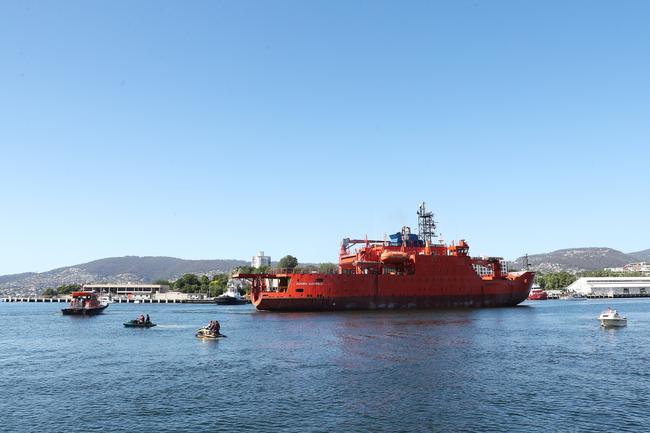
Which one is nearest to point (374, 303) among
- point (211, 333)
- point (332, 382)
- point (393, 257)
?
point (393, 257)

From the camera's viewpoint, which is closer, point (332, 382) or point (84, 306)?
point (332, 382)

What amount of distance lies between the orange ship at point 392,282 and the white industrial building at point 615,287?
112 m

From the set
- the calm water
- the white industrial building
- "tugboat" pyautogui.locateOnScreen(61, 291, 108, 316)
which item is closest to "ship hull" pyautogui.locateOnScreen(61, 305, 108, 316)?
"tugboat" pyautogui.locateOnScreen(61, 291, 108, 316)

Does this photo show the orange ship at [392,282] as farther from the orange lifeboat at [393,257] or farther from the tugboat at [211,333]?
the tugboat at [211,333]

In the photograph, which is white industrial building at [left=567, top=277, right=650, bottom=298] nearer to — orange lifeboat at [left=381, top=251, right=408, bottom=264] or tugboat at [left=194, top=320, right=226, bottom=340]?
orange lifeboat at [left=381, top=251, right=408, bottom=264]

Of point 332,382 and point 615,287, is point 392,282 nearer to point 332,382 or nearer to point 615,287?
point 332,382

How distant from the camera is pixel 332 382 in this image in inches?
1192

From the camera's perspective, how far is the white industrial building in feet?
615

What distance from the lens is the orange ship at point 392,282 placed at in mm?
77812

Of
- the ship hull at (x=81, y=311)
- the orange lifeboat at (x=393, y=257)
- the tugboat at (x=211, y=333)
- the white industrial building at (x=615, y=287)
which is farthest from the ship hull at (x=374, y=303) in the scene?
the white industrial building at (x=615, y=287)

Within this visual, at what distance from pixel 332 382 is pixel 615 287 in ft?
617

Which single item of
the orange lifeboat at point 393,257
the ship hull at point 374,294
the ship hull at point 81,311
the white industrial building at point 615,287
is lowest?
the white industrial building at point 615,287

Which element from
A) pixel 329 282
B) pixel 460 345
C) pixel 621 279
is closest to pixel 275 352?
pixel 460 345

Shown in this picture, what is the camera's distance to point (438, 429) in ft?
71.5
